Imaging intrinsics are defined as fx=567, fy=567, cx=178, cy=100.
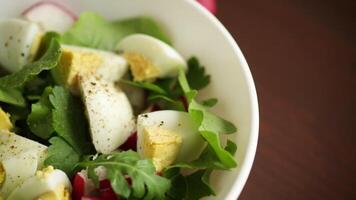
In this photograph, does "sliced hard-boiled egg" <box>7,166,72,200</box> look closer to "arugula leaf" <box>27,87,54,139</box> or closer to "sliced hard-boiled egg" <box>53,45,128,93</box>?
"arugula leaf" <box>27,87,54,139</box>

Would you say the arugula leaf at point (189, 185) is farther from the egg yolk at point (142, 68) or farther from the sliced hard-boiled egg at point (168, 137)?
the egg yolk at point (142, 68)

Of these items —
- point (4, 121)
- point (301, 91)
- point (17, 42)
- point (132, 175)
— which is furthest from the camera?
point (301, 91)

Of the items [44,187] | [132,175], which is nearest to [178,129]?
[132,175]

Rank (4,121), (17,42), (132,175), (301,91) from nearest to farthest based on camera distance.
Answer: (132,175) < (4,121) < (17,42) < (301,91)

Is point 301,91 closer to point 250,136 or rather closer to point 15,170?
point 250,136

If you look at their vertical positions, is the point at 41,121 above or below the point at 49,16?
below

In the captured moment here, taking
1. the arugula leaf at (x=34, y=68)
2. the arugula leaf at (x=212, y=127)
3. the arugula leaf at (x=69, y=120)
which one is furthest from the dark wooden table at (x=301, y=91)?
the arugula leaf at (x=34, y=68)

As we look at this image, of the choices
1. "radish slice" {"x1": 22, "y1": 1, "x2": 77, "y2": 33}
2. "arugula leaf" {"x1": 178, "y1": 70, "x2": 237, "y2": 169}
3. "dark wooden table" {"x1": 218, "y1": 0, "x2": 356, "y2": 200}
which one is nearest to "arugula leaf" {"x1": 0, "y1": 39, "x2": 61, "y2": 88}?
"radish slice" {"x1": 22, "y1": 1, "x2": 77, "y2": 33}
